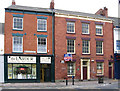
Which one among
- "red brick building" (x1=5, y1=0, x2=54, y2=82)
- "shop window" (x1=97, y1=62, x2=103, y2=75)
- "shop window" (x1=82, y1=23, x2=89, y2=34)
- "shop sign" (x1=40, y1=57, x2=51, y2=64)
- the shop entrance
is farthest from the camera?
"shop window" (x1=97, y1=62, x2=103, y2=75)

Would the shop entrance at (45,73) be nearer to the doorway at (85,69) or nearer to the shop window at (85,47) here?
the doorway at (85,69)

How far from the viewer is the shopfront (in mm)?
23844

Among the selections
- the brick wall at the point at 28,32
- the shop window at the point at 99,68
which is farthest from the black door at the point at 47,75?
the shop window at the point at 99,68

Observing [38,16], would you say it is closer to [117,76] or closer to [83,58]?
[83,58]

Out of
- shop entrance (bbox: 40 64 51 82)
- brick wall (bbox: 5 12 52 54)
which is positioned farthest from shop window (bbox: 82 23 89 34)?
shop entrance (bbox: 40 64 51 82)

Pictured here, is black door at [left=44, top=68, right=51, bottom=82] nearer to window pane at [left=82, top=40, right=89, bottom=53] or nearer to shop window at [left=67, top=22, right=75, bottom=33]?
window pane at [left=82, top=40, right=89, bottom=53]

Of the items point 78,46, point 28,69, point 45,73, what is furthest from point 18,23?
point 78,46

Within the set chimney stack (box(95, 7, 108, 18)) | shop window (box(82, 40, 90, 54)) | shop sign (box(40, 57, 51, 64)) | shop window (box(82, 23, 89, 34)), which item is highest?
chimney stack (box(95, 7, 108, 18))

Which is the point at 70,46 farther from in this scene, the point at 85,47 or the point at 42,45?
the point at 42,45

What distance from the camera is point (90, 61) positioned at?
27.2m

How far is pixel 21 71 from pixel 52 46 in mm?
5760

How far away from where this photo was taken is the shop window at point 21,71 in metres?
23.9

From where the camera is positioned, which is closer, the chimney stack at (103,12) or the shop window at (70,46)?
the shop window at (70,46)

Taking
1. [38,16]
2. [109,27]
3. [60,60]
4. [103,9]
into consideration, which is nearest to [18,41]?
[38,16]
